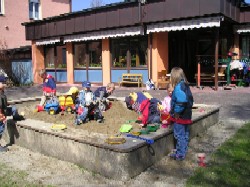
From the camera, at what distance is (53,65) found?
21953 mm

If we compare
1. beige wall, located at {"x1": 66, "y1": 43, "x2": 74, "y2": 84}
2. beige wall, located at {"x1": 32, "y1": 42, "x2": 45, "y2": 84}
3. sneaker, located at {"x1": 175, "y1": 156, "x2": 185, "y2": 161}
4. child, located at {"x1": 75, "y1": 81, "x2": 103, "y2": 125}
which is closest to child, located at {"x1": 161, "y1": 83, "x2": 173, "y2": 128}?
sneaker, located at {"x1": 175, "y1": 156, "x2": 185, "y2": 161}

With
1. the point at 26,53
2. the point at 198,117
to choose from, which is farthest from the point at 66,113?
the point at 26,53

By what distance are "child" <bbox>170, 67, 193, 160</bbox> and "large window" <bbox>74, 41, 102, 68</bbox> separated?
44.8 ft

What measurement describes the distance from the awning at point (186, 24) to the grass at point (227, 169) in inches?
322

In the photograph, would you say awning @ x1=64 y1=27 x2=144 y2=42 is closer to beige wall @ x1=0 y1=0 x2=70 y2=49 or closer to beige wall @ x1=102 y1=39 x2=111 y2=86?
beige wall @ x1=102 y1=39 x2=111 y2=86

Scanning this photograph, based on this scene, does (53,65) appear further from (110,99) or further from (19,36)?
(110,99)

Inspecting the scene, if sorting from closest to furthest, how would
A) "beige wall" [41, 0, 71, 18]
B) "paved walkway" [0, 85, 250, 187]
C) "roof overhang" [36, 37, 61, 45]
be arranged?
"paved walkway" [0, 85, 250, 187] < "roof overhang" [36, 37, 61, 45] < "beige wall" [41, 0, 71, 18]

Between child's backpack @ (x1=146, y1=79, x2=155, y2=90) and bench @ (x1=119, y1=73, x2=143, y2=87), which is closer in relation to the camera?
child's backpack @ (x1=146, y1=79, x2=155, y2=90)

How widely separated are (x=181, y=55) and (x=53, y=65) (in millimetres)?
9236

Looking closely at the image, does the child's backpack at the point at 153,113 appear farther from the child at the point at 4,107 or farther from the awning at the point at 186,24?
the awning at the point at 186,24

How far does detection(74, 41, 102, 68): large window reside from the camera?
61.6 ft

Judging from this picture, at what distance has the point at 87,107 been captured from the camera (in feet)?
22.5

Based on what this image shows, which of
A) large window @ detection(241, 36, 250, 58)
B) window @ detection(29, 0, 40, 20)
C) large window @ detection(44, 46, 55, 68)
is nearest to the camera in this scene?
large window @ detection(241, 36, 250, 58)

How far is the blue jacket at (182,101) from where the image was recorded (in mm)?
5075
